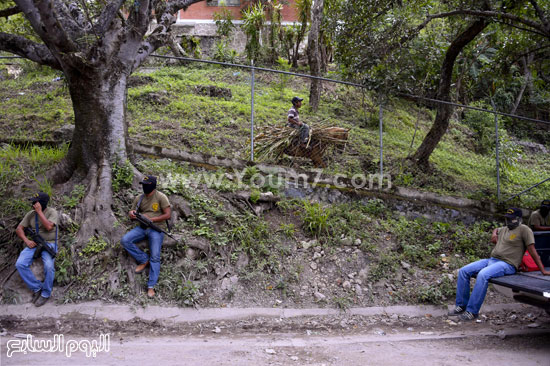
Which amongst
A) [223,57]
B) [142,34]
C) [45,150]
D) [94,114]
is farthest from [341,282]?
[223,57]

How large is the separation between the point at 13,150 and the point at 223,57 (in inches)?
369

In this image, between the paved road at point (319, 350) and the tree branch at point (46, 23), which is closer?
the paved road at point (319, 350)

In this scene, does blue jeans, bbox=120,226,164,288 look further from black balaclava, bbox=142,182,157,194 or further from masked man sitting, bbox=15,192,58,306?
masked man sitting, bbox=15,192,58,306

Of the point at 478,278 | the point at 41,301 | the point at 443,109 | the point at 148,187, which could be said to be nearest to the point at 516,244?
the point at 478,278

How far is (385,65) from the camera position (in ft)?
30.3

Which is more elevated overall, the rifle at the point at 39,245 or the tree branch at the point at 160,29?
the tree branch at the point at 160,29

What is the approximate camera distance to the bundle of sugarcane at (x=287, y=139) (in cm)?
885

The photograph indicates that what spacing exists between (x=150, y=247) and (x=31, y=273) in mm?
1534

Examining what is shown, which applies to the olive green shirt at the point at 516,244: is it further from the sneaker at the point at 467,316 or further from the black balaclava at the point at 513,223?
the sneaker at the point at 467,316

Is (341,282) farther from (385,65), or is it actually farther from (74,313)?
(385,65)

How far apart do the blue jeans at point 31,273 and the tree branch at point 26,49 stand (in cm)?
326

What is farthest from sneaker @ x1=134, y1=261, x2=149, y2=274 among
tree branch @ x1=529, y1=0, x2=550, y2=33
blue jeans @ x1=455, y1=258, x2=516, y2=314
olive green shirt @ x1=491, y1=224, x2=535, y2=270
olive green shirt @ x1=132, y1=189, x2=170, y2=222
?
tree branch @ x1=529, y1=0, x2=550, y2=33

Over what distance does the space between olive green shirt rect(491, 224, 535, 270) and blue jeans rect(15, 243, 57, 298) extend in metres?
6.42

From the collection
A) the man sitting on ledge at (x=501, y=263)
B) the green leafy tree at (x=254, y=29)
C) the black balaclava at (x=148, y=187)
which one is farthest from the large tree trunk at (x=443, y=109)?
the green leafy tree at (x=254, y=29)
